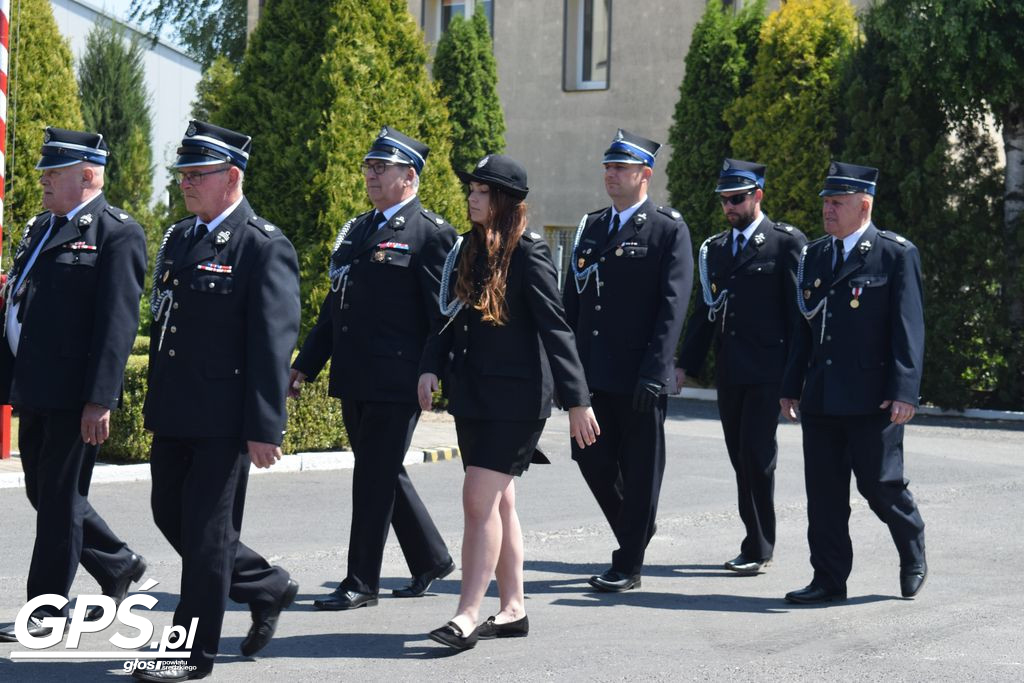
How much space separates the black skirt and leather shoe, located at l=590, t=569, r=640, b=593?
1.46 metres

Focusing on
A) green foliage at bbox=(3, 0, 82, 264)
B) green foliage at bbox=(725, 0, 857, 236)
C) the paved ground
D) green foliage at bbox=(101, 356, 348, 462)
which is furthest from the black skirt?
green foliage at bbox=(725, 0, 857, 236)

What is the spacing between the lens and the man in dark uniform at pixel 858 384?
719cm

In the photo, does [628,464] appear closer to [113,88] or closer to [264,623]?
[264,623]

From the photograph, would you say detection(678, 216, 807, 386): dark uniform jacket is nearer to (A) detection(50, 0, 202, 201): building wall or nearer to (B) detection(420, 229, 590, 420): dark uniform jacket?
(B) detection(420, 229, 590, 420): dark uniform jacket

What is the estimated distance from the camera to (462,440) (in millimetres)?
6266

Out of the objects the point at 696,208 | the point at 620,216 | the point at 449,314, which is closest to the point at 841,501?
the point at 620,216

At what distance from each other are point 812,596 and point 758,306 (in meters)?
1.78

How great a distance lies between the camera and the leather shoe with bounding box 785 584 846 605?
7.16 metres

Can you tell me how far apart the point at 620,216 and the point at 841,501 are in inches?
69.9

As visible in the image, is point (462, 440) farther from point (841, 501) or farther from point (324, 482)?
point (324, 482)

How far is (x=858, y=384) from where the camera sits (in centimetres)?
721

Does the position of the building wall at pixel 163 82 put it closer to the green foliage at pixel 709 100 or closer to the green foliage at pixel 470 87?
the green foliage at pixel 470 87

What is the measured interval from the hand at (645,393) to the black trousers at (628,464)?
172 millimetres

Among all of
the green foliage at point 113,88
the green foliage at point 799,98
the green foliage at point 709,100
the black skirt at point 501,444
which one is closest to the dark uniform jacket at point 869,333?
the black skirt at point 501,444
